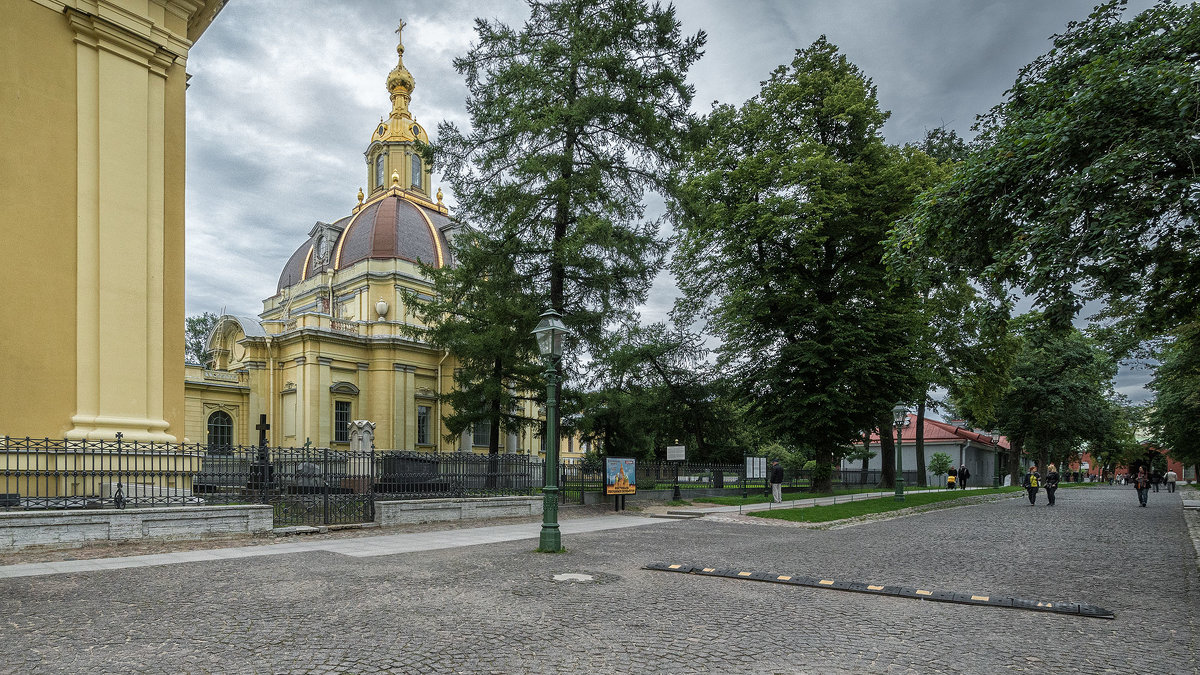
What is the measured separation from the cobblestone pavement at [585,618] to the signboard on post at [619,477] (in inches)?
360

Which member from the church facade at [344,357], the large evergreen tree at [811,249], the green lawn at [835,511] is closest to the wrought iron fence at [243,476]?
the green lawn at [835,511]

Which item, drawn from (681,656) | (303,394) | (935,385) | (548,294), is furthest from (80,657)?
(303,394)

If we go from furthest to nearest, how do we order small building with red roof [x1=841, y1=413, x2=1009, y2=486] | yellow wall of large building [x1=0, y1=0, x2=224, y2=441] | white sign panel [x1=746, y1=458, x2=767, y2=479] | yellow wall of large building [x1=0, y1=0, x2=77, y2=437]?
small building with red roof [x1=841, y1=413, x2=1009, y2=486]
white sign panel [x1=746, y1=458, x2=767, y2=479]
yellow wall of large building [x1=0, y1=0, x2=224, y2=441]
yellow wall of large building [x1=0, y1=0, x2=77, y2=437]

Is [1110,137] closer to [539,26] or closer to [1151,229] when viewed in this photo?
[1151,229]

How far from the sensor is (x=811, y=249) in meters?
24.1

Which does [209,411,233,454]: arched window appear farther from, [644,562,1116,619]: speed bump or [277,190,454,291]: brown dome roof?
[644,562,1116,619]: speed bump

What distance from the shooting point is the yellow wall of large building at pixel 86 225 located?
1291 cm

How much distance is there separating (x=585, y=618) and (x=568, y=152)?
16280 mm

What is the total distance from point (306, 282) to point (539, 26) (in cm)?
3578

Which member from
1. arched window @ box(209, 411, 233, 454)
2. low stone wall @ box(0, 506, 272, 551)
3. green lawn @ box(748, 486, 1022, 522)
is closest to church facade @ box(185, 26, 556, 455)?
arched window @ box(209, 411, 233, 454)

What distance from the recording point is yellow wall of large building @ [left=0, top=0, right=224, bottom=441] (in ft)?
42.4

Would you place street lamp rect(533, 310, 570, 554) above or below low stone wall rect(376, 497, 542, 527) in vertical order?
above

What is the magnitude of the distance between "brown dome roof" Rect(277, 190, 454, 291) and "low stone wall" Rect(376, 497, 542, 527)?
3135 cm

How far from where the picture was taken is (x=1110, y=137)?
834cm
